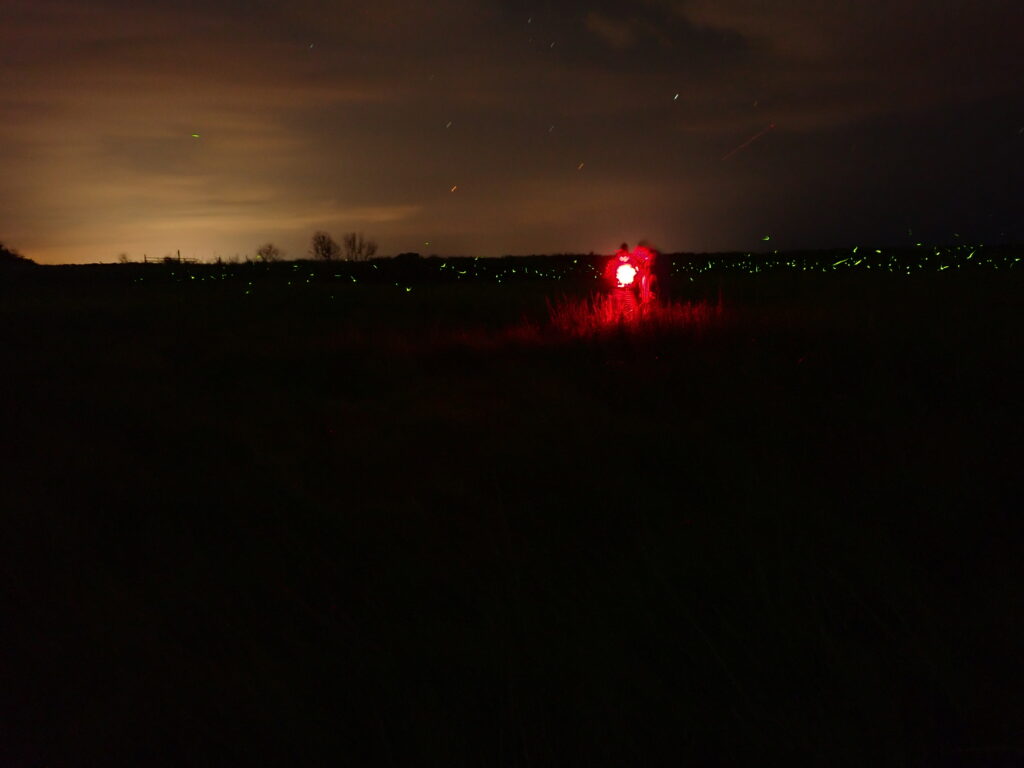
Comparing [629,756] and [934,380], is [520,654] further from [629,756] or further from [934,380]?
[934,380]

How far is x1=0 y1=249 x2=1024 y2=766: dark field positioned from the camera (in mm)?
2191

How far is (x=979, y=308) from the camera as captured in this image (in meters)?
10.8

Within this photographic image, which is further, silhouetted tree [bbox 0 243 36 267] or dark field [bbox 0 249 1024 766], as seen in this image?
silhouetted tree [bbox 0 243 36 267]

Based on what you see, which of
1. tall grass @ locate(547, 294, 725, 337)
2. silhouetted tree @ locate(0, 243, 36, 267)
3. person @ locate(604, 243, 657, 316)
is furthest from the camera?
silhouetted tree @ locate(0, 243, 36, 267)

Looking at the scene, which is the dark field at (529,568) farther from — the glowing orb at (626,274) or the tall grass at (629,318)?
the glowing orb at (626,274)

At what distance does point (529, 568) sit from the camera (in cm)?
316

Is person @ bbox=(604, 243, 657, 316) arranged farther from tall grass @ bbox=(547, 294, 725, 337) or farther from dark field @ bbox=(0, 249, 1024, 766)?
dark field @ bbox=(0, 249, 1024, 766)

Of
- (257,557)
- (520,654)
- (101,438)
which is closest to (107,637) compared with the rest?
(257,557)

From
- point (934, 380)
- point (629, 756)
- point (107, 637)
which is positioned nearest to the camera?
point (629, 756)

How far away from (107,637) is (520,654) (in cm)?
160

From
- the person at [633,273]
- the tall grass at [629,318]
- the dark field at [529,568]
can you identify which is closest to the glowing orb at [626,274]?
the person at [633,273]

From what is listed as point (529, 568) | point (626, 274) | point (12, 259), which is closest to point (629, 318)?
point (626, 274)

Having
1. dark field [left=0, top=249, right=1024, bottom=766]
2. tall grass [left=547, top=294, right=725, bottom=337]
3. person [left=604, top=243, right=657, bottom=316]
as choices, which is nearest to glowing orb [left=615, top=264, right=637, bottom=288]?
person [left=604, top=243, right=657, bottom=316]

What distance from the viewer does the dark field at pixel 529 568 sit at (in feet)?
7.19
